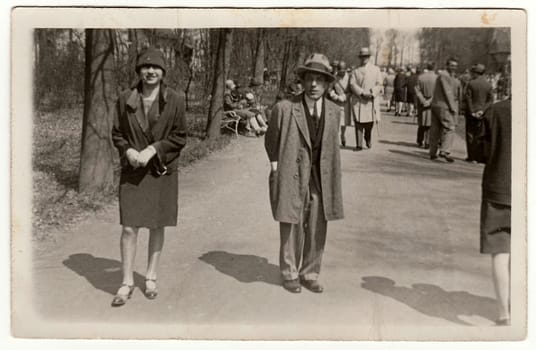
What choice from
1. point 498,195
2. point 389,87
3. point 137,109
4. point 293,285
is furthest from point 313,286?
point 389,87

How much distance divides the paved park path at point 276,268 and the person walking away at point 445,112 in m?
0.31

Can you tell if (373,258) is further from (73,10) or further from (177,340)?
(73,10)

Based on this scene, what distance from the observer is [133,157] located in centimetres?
566

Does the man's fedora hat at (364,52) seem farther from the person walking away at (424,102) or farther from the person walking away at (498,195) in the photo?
the person walking away at (498,195)

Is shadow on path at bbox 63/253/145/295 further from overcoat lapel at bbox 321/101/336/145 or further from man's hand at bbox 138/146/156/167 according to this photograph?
overcoat lapel at bbox 321/101/336/145

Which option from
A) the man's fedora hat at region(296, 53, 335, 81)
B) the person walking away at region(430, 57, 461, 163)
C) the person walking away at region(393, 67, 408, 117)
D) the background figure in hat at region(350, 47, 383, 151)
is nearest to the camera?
the man's fedora hat at region(296, 53, 335, 81)

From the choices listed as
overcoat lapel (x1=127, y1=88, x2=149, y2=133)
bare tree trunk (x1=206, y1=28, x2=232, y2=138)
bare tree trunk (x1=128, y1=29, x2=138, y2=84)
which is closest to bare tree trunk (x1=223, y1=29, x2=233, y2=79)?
bare tree trunk (x1=206, y1=28, x2=232, y2=138)

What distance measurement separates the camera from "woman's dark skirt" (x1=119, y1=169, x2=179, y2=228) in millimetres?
5766

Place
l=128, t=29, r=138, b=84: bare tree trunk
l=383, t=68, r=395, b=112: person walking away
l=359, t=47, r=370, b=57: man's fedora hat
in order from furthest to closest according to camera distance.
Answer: l=383, t=68, r=395, b=112: person walking away, l=359, t=47, r=370, b=57: man's fedora hat, l=128, t=29, r=138, b=84: bare tree trunk

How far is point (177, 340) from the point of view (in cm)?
603

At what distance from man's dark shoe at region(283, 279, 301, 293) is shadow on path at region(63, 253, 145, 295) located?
3.69 feet

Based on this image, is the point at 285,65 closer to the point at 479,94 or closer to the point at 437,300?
the point at 479,94

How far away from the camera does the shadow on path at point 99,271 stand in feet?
20.0

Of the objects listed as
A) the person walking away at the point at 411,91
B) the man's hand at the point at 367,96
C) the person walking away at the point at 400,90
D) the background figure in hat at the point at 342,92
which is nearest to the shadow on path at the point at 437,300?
the person walking away at the point at 411,91
